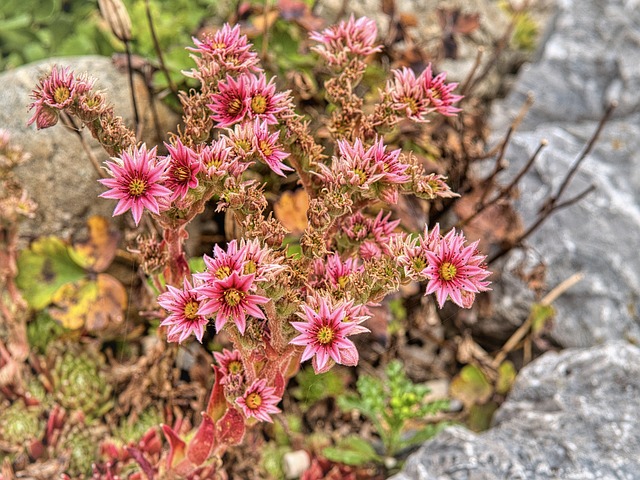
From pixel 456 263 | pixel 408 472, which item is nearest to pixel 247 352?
pixel 456 263

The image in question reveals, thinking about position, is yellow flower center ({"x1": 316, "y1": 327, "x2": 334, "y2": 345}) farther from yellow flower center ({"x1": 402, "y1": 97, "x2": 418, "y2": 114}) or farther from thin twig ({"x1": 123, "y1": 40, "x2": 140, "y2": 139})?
A: thin twig ({"x1": 123, "y1": 40, "x2": 140, "y2": 139})

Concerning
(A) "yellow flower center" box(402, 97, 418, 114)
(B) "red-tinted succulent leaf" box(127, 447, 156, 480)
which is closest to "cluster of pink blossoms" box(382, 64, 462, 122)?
(A) "yellow flower center" box(402, 97, 418, 114)

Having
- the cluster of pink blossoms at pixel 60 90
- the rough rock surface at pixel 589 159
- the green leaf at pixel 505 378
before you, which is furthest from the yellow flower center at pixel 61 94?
the rough rock surface at pixel 589 159

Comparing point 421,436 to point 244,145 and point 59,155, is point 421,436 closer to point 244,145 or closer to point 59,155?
point 244,145

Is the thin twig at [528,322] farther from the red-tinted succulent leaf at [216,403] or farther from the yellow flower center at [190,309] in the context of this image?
the yellow flower center at [190,309]

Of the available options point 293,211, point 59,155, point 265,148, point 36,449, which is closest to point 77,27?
point 59,155
